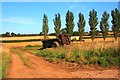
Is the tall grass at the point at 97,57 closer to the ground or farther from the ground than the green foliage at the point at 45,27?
closer to the ground

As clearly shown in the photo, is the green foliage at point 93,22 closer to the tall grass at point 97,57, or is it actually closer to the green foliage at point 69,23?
the green foliage at point 69,23

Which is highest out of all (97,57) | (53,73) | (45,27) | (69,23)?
(69,23)

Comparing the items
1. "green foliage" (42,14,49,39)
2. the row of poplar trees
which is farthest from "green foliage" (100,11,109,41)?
"green foliage" (42,14,49,39)

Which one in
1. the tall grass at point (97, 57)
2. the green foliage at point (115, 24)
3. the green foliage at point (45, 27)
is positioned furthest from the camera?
the green foliage at point (45, 27)

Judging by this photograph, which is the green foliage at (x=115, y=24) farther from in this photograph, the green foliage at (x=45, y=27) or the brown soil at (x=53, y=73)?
the brown soil at (x=53, y=73)

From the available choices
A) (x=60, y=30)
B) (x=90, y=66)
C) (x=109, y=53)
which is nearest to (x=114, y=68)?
(x=90, y=66)

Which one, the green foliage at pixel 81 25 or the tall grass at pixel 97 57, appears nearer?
the tall grass at pixel 97 57

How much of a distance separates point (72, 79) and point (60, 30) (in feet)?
199

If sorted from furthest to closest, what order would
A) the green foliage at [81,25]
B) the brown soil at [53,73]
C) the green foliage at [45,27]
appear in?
the green foliage at [45,27] < the green foliage at [81,25] < the brown soil at [53,73]

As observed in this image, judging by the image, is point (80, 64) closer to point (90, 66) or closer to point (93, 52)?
point (90, 66)

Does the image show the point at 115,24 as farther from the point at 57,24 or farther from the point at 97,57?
the point at 97,57

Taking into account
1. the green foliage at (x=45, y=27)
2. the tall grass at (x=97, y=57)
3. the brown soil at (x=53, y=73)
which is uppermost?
the green foliage at (x=45, y=27)

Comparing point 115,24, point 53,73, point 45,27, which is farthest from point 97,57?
point 45,27

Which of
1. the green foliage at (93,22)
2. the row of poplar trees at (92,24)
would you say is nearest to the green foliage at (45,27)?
the row of poplar trees at (92,24)
